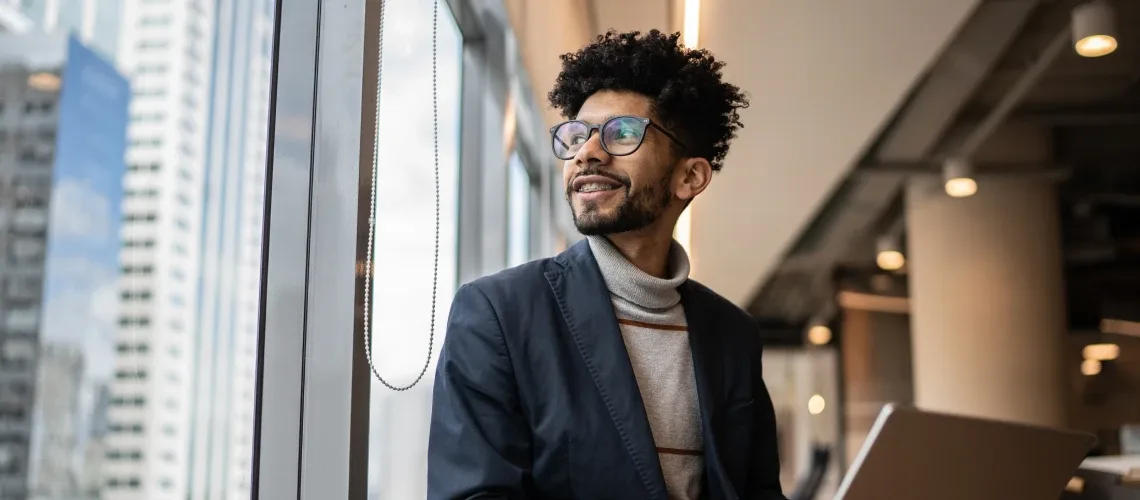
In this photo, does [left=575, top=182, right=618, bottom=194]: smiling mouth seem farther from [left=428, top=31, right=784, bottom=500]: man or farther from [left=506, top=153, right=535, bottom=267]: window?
[left=506, top=153, right=535, bottom=267]: window

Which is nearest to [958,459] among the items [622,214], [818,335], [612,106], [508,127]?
[622,214]

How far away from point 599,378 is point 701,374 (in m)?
0.19

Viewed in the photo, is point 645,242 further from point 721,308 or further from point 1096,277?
point 1096,277

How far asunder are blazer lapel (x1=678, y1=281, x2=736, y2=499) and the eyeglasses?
0.27 meters

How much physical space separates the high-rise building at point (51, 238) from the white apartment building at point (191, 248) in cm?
5

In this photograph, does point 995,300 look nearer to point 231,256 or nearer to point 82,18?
point 231,256

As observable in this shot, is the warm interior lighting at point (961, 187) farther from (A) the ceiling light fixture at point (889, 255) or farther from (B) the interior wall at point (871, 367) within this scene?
(B) the interior wall at point (871, 367)

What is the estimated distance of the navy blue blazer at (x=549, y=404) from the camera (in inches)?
56.2

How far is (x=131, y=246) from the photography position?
1.22m

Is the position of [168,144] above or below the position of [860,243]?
below

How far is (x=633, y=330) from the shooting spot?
166 cm

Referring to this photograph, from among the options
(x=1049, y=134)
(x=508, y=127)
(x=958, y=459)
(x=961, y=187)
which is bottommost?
(x=958, y=459)

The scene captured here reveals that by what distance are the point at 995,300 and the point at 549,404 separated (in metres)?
7.36

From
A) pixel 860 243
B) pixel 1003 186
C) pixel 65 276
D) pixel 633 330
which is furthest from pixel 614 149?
pixel 860 243
